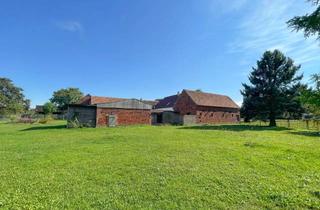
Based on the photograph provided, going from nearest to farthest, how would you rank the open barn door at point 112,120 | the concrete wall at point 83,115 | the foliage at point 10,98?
the concrete wall at point 83,115, the open barn door at point 112,120, the foliage at point 10,98

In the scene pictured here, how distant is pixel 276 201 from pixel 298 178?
2.30 m

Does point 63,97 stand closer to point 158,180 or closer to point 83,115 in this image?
point 83,115

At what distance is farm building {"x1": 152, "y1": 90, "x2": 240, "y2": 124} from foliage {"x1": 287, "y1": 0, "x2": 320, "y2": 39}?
32.1 meters

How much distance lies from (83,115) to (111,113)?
362 cm

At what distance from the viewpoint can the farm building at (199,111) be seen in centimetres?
3891

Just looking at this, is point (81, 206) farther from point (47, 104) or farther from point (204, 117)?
point (47, 104)

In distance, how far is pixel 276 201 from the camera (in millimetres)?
5184

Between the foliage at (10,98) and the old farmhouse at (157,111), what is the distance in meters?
35.0

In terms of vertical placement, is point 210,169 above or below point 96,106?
below

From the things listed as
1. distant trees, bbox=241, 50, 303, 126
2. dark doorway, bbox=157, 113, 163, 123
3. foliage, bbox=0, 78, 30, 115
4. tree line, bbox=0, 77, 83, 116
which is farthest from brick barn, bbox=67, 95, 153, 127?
foliage, bbox=0, 78, 30, 115

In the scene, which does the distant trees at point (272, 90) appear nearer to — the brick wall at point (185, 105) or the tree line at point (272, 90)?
the tree line at point (272, 90)

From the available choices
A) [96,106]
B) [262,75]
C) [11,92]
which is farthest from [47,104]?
[262,75]

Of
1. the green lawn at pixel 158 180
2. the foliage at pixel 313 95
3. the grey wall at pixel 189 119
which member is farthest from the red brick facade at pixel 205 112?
the foliage at pixel 313 95

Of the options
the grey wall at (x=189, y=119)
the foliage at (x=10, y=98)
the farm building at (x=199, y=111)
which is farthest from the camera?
the foliage at (x=10, y=98)
